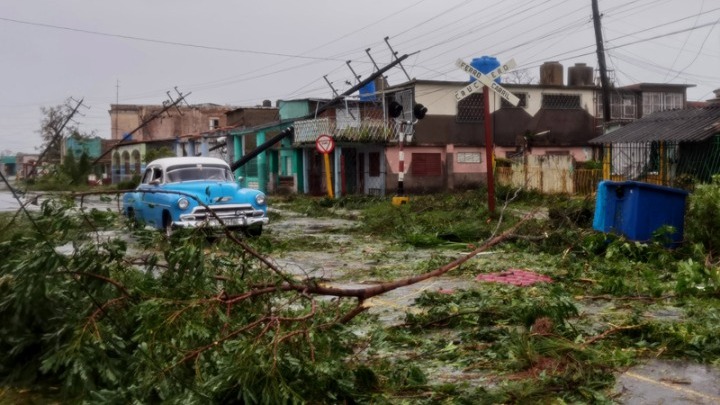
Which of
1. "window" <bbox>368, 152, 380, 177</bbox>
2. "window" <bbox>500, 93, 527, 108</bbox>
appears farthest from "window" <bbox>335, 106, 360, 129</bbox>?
"window" <bbox>500, 93, 527, 108</bbox>

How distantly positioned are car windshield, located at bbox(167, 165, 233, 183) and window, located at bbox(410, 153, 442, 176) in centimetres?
1942

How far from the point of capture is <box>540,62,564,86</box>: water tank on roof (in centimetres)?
4409

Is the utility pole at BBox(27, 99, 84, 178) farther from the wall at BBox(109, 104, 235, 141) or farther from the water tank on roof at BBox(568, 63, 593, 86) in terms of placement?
the wall at BBox(109, 104, 235, 141)

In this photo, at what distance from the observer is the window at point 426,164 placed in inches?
1470

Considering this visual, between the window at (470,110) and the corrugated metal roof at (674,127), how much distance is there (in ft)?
32.0

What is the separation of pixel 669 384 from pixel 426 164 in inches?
1277

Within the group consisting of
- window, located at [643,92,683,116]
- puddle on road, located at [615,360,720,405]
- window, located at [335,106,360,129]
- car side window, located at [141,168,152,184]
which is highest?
window, located at [643,92,683,116]

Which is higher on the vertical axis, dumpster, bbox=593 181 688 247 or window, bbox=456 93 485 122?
window, bbox=456 93 485 122

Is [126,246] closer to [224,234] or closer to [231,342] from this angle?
[224,234]

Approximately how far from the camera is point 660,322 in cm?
680

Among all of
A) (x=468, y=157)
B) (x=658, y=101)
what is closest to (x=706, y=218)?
(x=468, y=157)

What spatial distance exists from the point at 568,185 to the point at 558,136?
30.9 ft

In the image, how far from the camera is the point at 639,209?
38.4ft

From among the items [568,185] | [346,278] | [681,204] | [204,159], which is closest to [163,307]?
[346,278]
